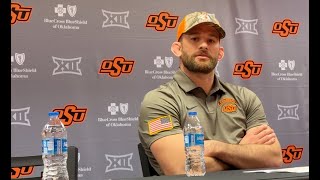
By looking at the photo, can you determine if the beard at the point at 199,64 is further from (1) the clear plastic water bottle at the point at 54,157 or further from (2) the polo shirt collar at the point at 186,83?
(1) the clear plastic water bottle at the point at 54,157

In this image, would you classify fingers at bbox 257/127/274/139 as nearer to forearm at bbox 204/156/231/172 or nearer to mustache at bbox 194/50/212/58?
forearm at bbox 204/156/231/172

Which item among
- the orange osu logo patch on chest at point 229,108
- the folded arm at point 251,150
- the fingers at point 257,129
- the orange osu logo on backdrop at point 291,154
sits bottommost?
the orange osu logo on backdrop at point 291,154

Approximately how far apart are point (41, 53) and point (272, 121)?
212 cm

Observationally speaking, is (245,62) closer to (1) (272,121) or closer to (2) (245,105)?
(1) (272,121)

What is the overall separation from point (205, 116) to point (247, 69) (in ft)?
5.85

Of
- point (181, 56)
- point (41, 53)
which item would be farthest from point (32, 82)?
point (181, 56)

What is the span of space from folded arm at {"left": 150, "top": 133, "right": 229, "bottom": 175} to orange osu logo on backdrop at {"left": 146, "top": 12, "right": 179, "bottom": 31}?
1796 mm

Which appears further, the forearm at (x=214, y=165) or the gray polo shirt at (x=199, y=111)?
the gray polo shirt at (x=199, y=111)

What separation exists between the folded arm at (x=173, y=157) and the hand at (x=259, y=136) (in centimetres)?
24

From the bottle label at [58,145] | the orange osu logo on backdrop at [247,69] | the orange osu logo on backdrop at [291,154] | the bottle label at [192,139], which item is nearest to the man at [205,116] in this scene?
the bottle label at [192,139]

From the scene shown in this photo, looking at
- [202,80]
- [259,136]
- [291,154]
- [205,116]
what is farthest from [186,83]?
[291,154]

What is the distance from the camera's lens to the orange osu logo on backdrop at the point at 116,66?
3533 millimetres

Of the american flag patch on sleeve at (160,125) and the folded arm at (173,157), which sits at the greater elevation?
the american flag patch on sleeve at (160,125)
